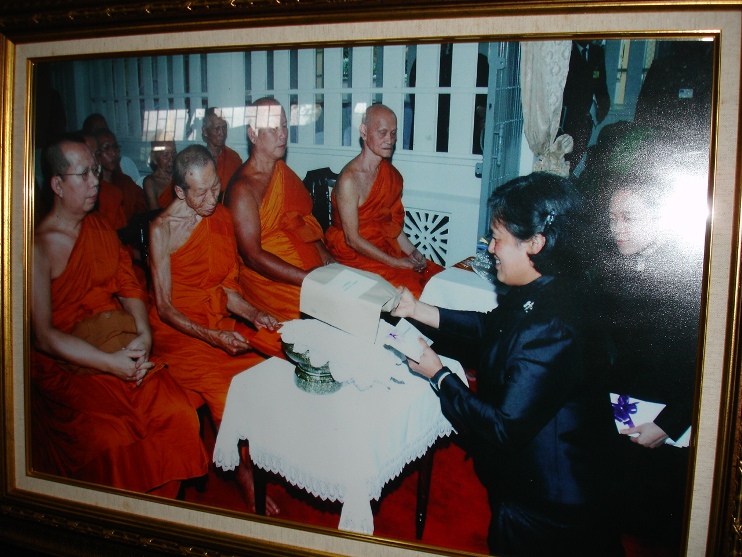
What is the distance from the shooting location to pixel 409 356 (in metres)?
1.95

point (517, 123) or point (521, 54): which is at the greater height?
point (521, 54)

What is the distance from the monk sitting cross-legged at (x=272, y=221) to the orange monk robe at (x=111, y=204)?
42 centimetres

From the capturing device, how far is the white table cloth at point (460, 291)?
6.16 ft

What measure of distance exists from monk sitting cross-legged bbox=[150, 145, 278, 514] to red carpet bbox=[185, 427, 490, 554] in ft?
0.56

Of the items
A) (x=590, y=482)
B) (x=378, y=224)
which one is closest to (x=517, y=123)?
(x=378, y=224)

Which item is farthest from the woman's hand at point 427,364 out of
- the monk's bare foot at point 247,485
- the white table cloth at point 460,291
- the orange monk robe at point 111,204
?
the orange monk robe at point 111,204

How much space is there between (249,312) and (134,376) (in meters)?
0.52

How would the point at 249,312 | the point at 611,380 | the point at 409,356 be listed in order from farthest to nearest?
the point at 249,312
the point at 409,356
the point at 611,380

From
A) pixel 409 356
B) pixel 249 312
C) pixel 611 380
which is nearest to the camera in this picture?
pixel 611 380

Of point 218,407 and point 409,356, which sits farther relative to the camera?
point 218,407

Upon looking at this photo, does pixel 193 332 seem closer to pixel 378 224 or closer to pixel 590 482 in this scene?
pixel 378 224

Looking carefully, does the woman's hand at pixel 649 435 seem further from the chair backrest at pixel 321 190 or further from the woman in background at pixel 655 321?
the chair backrest at pixel 321 190

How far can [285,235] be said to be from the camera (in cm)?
204

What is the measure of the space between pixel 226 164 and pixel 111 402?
3.25ft
